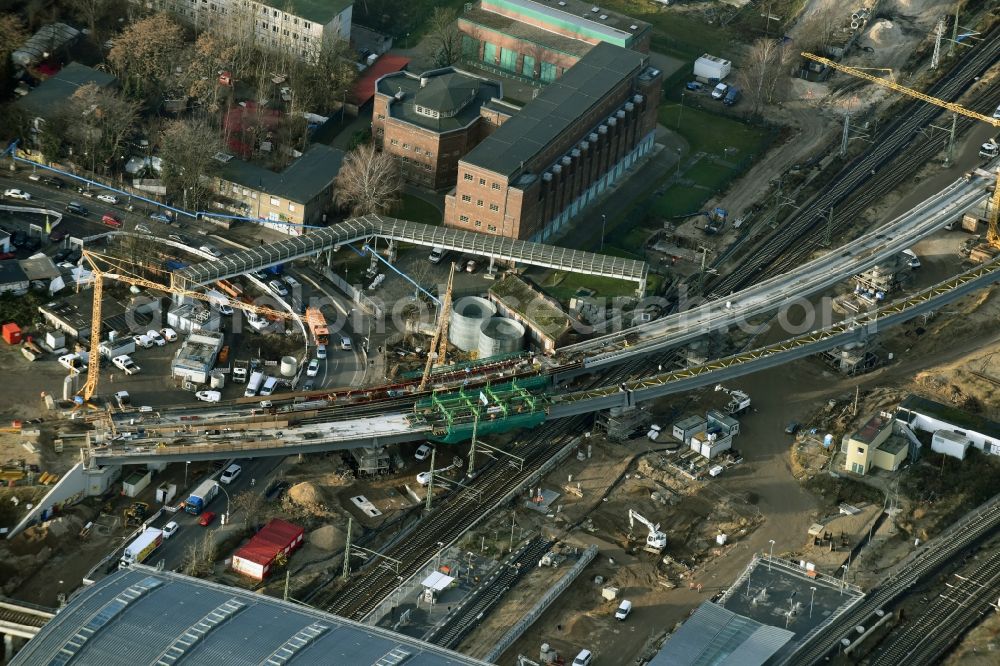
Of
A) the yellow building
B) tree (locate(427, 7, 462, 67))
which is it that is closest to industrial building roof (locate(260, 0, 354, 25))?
tree (locate(427, 7, 462, 67))

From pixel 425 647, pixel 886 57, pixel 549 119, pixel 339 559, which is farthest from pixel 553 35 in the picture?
pixel 425 647

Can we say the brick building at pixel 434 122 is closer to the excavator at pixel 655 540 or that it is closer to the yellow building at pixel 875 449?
the yellow building at pixel 875 449

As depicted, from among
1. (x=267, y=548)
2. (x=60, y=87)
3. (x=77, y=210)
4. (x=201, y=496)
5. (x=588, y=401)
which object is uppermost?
(x=60, y=87)

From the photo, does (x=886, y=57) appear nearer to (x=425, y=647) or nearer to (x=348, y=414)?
(x=348, y=414)

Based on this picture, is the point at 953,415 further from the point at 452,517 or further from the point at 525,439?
the point at 452,517

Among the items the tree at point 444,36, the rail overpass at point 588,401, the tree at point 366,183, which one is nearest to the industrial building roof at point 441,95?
the tree at point 366,183

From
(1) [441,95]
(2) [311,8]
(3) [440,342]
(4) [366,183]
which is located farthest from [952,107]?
(2) [311,8]
